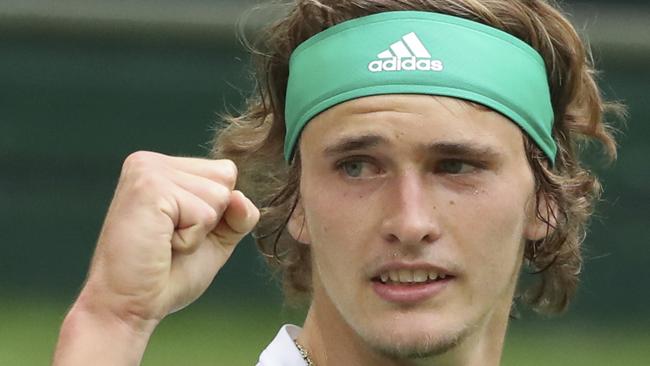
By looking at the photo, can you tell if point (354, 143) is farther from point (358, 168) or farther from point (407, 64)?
point (407, 64)

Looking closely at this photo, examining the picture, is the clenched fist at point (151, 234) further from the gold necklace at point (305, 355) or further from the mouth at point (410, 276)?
the gold necklace at point (305, 355)

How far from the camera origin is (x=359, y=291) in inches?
125

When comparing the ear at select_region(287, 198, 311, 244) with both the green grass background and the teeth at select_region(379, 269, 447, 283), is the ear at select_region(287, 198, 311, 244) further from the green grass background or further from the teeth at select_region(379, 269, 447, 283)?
the green grass background

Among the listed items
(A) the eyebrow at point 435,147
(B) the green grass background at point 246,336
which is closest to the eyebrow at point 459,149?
(A) the eyebrow at point 435,147

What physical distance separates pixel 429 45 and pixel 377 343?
67 cm

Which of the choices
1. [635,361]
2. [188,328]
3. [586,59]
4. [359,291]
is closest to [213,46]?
[188,328]

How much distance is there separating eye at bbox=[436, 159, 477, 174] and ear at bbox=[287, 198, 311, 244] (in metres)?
0.40

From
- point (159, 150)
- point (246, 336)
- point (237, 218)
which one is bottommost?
point (246, 336)

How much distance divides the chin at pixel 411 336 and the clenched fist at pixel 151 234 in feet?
1.61

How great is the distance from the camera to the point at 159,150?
740 centimetres

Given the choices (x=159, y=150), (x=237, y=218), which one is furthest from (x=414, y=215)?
(x=159, y=150)

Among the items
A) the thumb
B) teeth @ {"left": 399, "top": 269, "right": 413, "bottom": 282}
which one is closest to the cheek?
teeth @ {"left": 399, "top": 269, "right": 413, "bottom": 282}

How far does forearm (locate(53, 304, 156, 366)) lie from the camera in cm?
262

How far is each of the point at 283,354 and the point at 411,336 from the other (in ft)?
1.26
